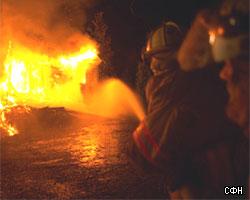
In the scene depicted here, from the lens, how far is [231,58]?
2.08m

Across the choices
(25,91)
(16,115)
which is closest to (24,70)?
(25,91)

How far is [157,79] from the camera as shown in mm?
2686

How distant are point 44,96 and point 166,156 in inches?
785

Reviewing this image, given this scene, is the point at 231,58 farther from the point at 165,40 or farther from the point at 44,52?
the point at 44,52

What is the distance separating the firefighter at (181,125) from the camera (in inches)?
91.3

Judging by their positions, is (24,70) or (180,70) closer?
(180,70)

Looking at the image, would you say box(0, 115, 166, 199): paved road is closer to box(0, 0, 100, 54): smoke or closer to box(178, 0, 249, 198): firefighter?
box(178, 0, 249, 198): firefighter

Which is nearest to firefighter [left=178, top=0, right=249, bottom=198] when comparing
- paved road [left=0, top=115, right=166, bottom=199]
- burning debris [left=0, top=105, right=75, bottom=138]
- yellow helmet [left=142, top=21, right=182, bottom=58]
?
yellow helmet [left=142, top=21, right=182, bottom=58]

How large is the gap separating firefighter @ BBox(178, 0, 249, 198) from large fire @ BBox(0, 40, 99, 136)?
50.6 feet

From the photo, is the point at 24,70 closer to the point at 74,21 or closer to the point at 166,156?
the point at 74,21

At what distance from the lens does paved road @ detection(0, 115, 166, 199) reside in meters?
5.91

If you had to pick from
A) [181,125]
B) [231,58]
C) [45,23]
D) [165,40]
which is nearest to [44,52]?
[45,23]

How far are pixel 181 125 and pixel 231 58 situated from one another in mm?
486

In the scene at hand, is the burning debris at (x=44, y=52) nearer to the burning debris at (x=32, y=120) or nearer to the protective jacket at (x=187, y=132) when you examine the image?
the burning debris at (x=32, y=120)
